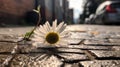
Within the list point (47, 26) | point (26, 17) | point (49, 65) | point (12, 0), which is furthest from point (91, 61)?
point (26, 17)

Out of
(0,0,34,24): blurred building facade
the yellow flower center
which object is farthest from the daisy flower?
(0,0,34,24): blurred building facade

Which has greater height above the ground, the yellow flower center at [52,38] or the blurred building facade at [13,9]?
the yellow flower center at [52,38]

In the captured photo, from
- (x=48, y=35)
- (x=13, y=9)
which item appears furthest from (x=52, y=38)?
(x=13, y=9)

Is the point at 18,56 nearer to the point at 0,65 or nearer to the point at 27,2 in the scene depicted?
the point at 0,65

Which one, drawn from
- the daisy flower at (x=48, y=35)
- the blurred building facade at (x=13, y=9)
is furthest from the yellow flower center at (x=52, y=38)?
the blurred building facade at (x=13, y=9)

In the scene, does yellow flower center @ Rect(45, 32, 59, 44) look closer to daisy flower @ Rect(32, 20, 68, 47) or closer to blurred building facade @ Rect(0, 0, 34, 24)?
daisy flower @ Rect(32, 20, 68, 47)

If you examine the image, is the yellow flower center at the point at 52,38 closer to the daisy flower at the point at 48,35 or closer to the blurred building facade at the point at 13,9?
the daisy flower at the point at 48,35

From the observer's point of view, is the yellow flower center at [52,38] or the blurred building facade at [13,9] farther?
the blurred building facade at [13,9]

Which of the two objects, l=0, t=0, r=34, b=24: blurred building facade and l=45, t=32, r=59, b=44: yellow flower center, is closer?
l=45, t=32, r=59, b=44: yellow flower center

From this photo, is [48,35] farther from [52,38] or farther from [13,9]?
[13,9]
